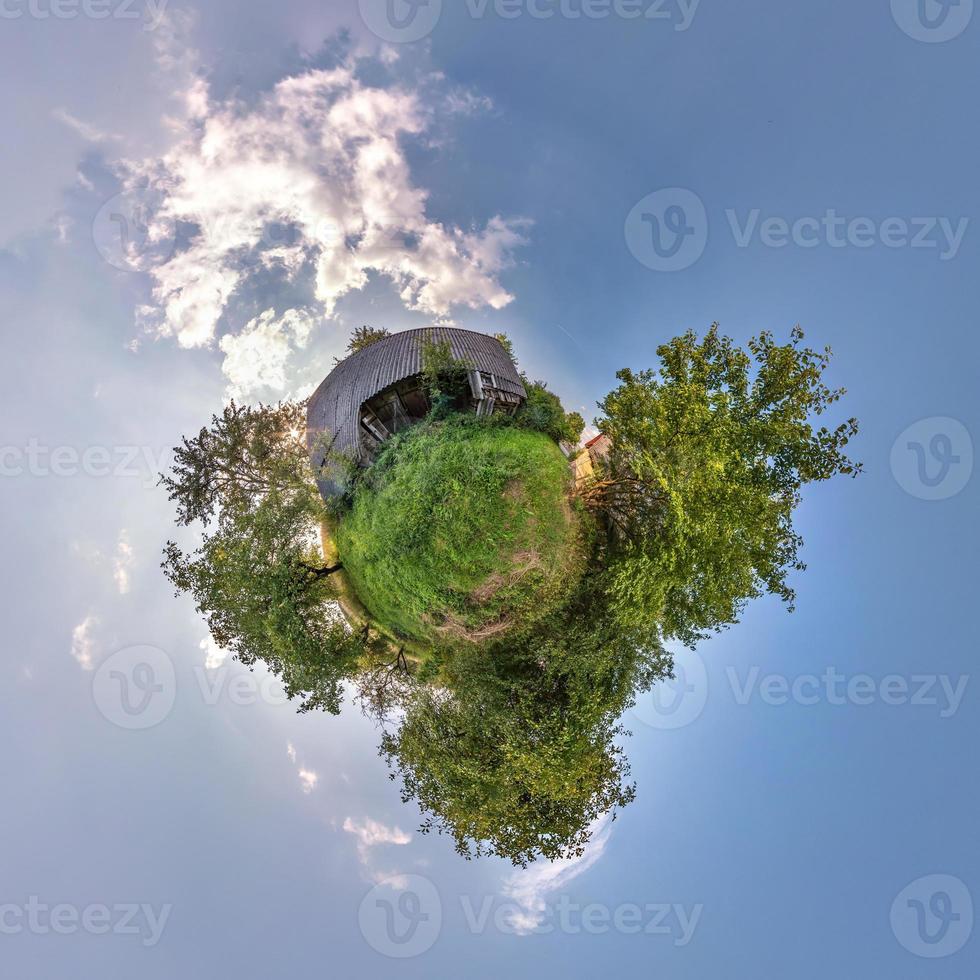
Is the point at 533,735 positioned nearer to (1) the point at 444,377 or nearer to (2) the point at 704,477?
(2) the point at 704,477

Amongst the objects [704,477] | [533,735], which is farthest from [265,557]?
[704,477]

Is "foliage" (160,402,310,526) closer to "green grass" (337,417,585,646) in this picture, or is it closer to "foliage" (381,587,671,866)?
"green grass" (337,417,585,646)

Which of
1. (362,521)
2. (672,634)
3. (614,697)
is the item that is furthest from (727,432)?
(362,521)

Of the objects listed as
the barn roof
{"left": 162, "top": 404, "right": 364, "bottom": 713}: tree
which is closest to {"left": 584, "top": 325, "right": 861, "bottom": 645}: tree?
the barn roof

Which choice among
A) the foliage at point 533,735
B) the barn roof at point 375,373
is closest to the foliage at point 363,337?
the barn roof at point 375,373

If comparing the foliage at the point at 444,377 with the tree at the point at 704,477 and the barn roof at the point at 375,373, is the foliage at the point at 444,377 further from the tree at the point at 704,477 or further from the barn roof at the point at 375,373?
the tree at the point at 704,477
